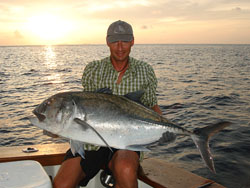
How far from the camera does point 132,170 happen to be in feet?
11.3

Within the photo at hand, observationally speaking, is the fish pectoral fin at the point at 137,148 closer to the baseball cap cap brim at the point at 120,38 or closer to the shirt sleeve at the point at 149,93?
the shirt sleeve at the point at 149,93

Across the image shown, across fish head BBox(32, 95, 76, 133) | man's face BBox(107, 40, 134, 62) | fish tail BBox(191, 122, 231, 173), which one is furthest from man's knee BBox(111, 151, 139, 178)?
man's face BBox(107, 40, 134, 62)

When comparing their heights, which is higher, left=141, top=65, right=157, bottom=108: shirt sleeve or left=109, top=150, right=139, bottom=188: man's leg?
left=141, top=65, right=157, bottom=108: shirt sleeve

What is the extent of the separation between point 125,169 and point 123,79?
1381 millimetres

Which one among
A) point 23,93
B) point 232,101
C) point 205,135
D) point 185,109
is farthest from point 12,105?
point 205,135

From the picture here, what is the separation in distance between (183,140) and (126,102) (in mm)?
6349

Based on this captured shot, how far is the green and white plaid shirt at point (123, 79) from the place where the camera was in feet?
13.9

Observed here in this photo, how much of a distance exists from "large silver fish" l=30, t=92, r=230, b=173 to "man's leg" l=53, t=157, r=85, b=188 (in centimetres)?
78

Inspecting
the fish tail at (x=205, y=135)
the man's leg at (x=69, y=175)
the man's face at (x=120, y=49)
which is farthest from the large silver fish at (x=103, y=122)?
the man's face at (x=120, y=49)

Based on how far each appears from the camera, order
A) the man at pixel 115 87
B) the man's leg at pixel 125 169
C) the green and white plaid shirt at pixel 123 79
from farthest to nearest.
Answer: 1. the green and white plaid shirt at pixel 123 79
2. the man at pixel 115 87
3. the man's leg at pixel 125 169

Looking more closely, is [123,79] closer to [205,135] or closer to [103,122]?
[103,122]

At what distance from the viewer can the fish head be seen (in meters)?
3.06

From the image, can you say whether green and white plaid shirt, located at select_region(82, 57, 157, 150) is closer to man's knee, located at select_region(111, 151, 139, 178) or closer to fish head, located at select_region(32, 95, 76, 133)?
man's knee, located at select_region(111, 151, 139, 178)

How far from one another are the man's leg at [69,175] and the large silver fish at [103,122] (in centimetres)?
78
